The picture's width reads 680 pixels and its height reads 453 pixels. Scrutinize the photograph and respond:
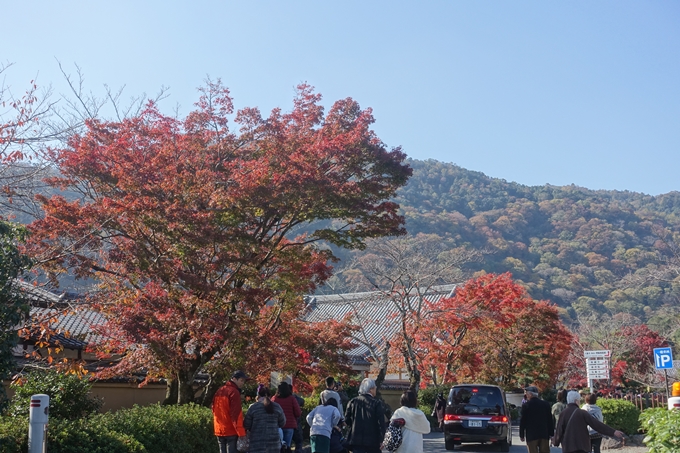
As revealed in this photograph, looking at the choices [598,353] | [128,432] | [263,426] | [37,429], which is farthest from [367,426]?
[598,353]

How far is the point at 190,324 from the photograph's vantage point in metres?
12.3

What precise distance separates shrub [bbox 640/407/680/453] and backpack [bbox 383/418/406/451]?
108 inches

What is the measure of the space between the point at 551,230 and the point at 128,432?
94.0 meters

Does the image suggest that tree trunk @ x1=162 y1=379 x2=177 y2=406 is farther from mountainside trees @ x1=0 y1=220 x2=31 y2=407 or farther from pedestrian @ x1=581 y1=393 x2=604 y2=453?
pedestrian @ x1=581 y1=393 x2=604 y2=453

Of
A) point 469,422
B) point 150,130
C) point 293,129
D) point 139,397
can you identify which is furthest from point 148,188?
point 469,422

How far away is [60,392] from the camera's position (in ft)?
38.2

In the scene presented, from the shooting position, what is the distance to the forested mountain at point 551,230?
71.4 m

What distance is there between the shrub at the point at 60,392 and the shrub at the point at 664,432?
9151 mm

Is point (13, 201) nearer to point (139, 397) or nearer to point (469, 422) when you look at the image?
point (139, 397)

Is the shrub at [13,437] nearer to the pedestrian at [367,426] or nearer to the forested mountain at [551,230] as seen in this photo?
the pedestrian at [367,426]

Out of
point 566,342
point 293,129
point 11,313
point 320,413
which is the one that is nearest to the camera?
point 11,313

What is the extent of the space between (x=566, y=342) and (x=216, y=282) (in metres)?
22.9

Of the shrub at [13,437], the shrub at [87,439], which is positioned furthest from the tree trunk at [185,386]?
the shrub at [13,437]

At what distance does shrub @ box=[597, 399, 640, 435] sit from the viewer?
18750mm
